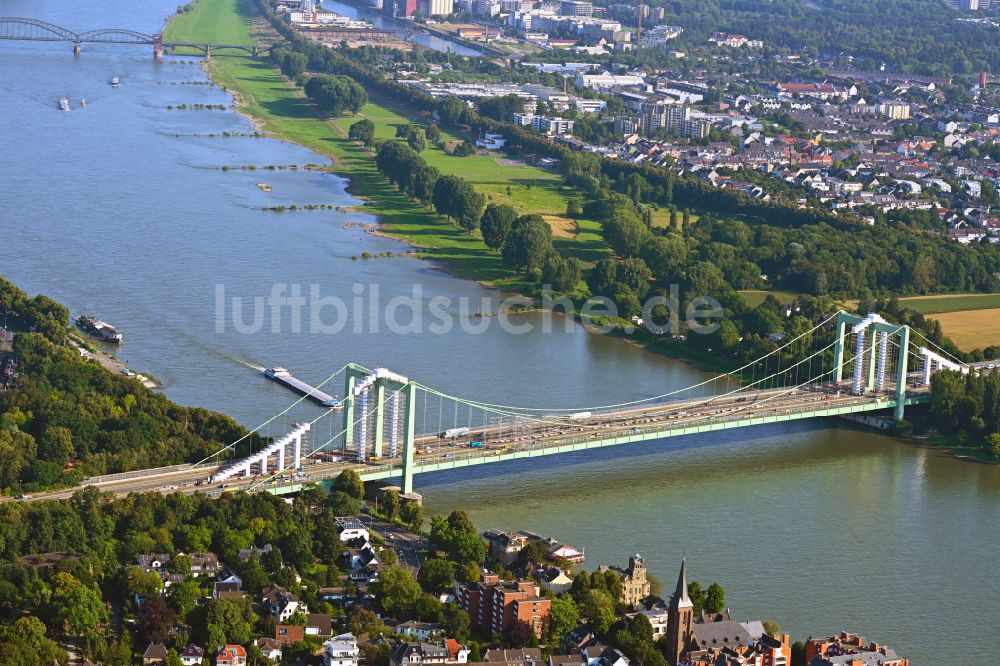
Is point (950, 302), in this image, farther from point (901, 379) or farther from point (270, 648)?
point (270, 648)

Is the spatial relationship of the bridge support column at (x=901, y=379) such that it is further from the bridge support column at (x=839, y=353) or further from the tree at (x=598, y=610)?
the tree at (x=598, y=610)

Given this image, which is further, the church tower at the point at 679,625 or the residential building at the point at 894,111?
the residential building at the point at 894,111

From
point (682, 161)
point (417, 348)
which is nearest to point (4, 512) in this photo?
point (417, 348)

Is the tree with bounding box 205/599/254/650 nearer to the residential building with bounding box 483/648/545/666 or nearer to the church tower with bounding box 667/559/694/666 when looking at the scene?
the residential building with bounding box 483/648/545/666

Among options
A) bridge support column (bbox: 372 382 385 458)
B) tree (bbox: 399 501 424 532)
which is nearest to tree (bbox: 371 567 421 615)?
tree (bbox: 399 501 424 532)

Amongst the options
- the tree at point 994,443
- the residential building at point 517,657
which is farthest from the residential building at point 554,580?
the tree at point 994,443

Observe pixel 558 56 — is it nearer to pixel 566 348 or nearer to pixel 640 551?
pixel 566 348

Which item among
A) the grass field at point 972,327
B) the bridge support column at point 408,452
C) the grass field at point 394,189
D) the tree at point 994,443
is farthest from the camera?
the grass field at point 394,189

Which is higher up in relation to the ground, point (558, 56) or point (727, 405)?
point (558, 56)
